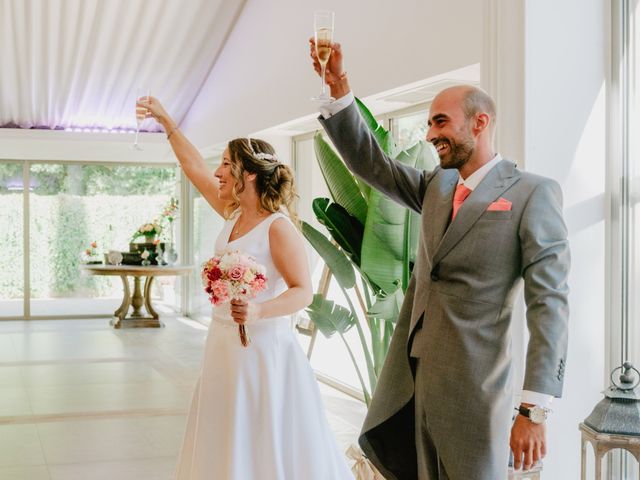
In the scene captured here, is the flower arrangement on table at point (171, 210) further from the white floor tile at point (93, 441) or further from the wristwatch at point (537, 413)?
the wristwatch at point (537, 413)

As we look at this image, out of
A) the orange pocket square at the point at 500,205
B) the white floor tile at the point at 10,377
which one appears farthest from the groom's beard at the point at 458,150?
the white floor tile at the point at 10,377

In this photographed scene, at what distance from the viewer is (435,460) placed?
7.19 feet

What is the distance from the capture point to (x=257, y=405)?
301cm

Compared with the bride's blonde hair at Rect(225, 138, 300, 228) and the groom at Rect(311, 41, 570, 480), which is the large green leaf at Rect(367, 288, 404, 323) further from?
the groom at Rect(311, 41, 570, 480)

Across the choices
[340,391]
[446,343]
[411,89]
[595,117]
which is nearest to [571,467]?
[595,117]

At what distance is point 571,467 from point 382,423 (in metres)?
1.62

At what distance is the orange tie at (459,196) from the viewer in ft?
7.20

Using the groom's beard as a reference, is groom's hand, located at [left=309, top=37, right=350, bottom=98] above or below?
above

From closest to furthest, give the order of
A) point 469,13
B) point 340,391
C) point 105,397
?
point 469,13 → point 105,397 → point 340,391

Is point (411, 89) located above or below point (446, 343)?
above

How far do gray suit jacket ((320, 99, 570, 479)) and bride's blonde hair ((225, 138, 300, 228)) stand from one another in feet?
3.43

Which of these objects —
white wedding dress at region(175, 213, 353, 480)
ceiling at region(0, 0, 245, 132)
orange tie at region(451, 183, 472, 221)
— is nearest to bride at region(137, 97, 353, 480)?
white wedding dress at region(175, 213, 353, 480)

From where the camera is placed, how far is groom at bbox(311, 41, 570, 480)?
1982 millimetres

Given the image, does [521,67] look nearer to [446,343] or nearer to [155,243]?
[446,343]
